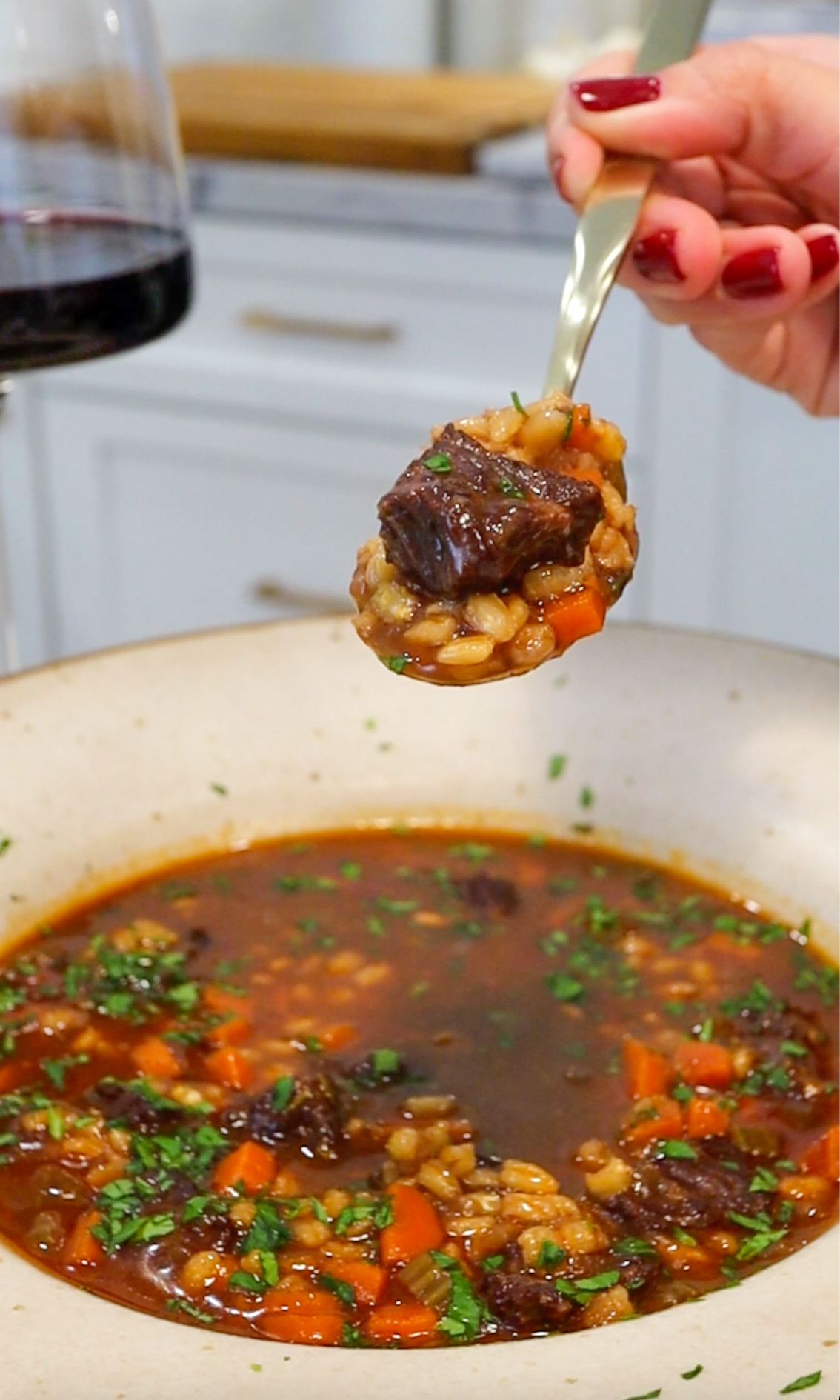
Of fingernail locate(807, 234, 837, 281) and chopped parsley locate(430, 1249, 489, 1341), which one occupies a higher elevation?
fingernail locate(807, 234, 837, 281)

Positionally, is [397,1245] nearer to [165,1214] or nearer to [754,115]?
[165,1214]

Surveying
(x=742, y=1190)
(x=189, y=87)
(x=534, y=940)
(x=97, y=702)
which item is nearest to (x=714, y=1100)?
(x=742, y=1190)

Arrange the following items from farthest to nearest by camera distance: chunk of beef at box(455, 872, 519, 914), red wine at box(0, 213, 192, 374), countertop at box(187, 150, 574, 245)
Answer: countertop at box(187, 150, 574, 245), chunk of beef at box(455, 872, 519, 914), red wine at box(0, 213, 192, 374)

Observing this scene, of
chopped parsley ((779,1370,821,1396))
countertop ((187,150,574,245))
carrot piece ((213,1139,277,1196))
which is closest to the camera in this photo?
chopped parsley ((779,1370,821,1396))

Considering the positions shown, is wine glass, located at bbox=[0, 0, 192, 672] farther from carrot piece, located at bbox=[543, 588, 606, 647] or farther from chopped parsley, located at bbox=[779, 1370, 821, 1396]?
chopped parsley, located at bbox=[779, 1370, 821, 1396]

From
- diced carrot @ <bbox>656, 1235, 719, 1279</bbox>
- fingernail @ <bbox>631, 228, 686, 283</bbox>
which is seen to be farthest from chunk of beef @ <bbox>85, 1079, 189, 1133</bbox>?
fingernail @ <bbox>631, 228, 686, 283</bbox>
